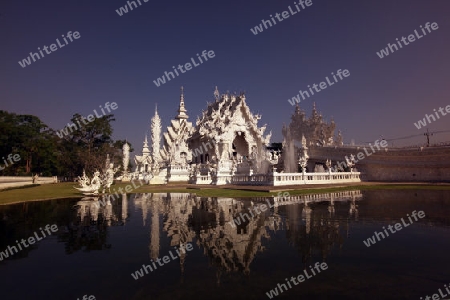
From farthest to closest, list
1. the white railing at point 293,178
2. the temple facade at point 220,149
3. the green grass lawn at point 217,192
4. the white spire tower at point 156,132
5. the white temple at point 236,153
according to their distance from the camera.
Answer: the white spire tower at point 156,132 < the temple facade at point 220,149 < the white temple at point 236,153 < the white railing at point 293,178 < the green grass lawn at point 217,192

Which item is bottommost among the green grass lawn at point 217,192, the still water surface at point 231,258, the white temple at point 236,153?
the still water surface at point 231,258

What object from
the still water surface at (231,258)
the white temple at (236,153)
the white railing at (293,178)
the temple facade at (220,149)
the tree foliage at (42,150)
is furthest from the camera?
the tree foliage at (42,150)

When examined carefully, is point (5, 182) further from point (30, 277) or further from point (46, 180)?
point (30, 277)

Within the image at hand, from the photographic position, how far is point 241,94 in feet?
134

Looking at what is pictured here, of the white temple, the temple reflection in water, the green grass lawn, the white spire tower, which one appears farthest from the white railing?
the white spire tower

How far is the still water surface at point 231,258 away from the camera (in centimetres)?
465

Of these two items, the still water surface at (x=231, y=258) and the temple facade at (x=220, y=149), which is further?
the temple facade at (x=220, y=149)

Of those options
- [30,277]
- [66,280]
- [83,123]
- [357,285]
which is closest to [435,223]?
[357,285]

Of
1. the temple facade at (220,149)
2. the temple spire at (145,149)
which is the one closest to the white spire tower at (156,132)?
the temple spire at (145,149)

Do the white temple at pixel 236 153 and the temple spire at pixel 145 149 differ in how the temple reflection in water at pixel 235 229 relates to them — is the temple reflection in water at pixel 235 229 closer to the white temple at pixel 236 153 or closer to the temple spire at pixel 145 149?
the white temple at pixel 236 153

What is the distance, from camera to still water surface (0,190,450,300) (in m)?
4.65

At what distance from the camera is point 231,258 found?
6.19 metres

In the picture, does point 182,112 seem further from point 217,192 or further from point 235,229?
point 235,229

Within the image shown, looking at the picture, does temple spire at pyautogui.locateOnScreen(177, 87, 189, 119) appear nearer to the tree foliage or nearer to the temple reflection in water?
the tree foliage
